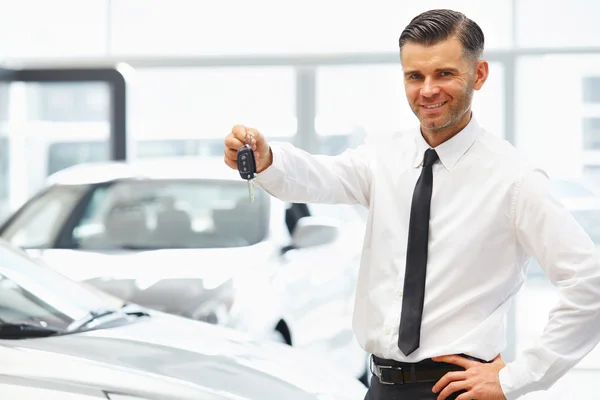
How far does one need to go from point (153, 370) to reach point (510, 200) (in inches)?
36.3

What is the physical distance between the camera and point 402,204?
1.99 m

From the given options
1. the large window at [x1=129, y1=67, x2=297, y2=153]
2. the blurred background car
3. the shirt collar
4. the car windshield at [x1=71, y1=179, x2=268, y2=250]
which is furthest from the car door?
the blurred background car

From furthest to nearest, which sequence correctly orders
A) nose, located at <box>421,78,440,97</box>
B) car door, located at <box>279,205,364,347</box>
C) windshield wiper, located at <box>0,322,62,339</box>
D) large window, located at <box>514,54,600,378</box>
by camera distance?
large window, located at <box>514,54,600,378</box>, car door, located at <box>279,205,364,347</box>, windshield wiper, located at <box>0,322,62,339</box>, nose, located at <box>421,78,440,97</box>

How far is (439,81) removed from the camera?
1.88m

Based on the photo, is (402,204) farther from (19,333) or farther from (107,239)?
(107,239)

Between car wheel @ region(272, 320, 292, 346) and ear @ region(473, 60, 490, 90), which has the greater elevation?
ear @ region(473, 60, 490, 90)

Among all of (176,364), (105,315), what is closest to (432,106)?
(176,364)

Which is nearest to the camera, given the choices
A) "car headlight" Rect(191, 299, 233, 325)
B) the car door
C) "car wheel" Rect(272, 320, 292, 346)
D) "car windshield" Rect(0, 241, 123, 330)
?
"car windshield" Rect(0, 241, 123, 330)

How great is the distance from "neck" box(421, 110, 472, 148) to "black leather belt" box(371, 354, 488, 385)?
18.2 inches

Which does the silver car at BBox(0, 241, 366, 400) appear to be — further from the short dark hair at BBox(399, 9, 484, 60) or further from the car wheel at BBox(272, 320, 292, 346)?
the car wheel at BBox(272, 320, 292, 346)

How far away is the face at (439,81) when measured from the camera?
6.14 feet

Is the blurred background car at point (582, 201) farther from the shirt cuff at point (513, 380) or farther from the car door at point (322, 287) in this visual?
the shirt cuff at point (513, 380)

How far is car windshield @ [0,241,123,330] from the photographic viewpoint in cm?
249

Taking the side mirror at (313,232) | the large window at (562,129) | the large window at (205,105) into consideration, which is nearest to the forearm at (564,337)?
the side mirror at (313,232)
